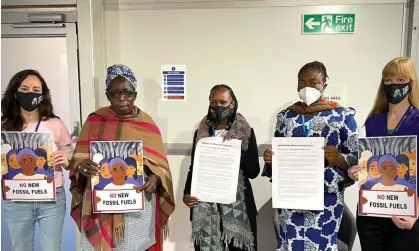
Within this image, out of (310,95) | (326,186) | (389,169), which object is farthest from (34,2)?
(389,169)

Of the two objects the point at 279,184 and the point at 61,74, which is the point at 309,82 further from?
the point at 61,74

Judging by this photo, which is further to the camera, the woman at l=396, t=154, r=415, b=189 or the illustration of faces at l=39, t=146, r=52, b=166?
the illustration of faces at l=39, t=146, r=52, b=166

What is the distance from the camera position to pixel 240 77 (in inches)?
119

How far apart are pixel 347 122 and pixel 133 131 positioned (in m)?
1.19

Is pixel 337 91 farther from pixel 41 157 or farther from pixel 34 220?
pixel 34 220

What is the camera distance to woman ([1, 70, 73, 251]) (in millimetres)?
2123

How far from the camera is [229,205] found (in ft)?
7.34

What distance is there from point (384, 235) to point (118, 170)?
4.77 feet

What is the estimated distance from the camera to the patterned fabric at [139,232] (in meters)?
2.13

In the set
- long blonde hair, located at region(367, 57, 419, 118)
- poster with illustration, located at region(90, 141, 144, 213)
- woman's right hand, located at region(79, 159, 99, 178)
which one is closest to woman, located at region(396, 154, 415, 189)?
long blonde hair, located at region(367, 57, 419, 118)

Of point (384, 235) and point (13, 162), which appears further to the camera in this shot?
point (13, 162)

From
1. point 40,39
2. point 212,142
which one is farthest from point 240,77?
point 40,39

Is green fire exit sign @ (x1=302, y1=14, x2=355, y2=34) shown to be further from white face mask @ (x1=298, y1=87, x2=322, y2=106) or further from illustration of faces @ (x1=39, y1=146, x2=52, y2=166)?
illustration of faces @ (x1=39, y1=146, x2=52, y2=166)

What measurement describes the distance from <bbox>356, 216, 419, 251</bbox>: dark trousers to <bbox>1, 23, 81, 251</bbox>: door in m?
2.23
